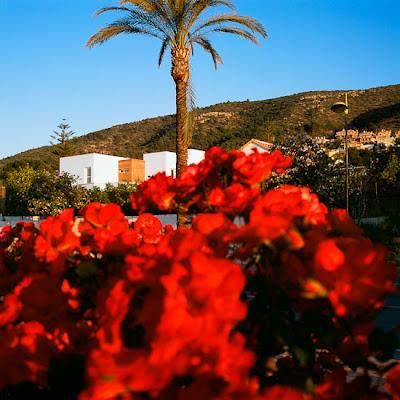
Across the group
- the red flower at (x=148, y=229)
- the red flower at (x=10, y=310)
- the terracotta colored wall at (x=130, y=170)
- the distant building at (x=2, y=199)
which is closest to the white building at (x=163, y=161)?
the terracotta colored wall at (x=130, y=170)

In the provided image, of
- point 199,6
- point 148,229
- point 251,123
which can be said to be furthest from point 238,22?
point 251,123

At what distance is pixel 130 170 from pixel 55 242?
38.5 meters

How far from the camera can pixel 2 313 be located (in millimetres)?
1272

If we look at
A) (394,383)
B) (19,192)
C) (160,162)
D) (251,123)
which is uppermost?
(251,123)

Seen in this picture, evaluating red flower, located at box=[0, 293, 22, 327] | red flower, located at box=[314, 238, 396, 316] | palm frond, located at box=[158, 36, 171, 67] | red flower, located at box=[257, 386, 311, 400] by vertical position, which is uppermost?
palm frond, located at box=[158, 36, 171, 67]

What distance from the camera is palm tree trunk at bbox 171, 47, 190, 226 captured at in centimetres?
1276

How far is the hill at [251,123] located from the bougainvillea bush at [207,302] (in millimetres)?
54628

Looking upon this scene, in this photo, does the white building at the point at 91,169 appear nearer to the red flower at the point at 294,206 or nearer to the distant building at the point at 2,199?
the distant building at the point at 2,199

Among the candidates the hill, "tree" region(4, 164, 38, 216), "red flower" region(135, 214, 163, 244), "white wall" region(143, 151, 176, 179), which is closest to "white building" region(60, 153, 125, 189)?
"white wall" region(143, 151, 176, 179)

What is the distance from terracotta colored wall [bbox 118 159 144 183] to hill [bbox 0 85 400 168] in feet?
61.6

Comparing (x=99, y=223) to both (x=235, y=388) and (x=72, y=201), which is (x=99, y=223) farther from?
(x=72, y=201)

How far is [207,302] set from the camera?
89cm

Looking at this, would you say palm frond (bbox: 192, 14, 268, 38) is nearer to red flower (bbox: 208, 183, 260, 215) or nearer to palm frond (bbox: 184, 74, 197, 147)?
palm frond (bbox: 184, 74, 197, 147)

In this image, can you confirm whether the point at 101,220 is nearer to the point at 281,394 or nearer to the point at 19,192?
the point at 281,394
